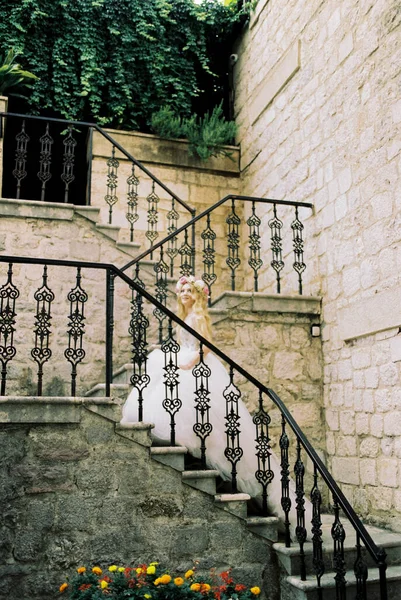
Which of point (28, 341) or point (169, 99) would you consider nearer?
point (28, 341)

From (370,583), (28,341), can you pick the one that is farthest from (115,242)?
(370,583)

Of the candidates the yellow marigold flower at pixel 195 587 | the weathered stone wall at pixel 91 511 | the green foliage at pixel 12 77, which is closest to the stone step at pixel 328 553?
the weathered stone wall at pixel 91 511

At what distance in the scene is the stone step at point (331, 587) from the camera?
12.6ft

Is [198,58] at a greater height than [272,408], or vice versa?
[198,58]

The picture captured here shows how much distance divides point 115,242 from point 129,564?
377 cm

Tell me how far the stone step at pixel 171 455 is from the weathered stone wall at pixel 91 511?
0.04m

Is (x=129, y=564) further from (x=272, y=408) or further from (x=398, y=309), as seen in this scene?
(x=398, y=309)

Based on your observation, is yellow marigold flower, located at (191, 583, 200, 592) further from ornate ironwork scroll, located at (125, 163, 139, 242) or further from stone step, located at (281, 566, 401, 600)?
ornate ironwork scroll, located at (125, 163, 139, 242)

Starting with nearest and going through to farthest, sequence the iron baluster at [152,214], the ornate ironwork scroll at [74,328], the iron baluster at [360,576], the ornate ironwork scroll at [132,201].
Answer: the iron baluster at [360,576]
the ornate ironwork scroll at [74,328]
the ornate ironwork scroll at [132,201]
the iron baluster at [152,214]

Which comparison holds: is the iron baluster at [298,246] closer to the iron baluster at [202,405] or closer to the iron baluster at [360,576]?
the iron baluster at [202,405]

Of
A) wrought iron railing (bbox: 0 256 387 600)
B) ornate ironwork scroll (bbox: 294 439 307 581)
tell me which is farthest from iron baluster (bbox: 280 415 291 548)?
ornate ironwork scroll (bbox: 294 439 307 581)

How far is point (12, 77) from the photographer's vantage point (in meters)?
7.95

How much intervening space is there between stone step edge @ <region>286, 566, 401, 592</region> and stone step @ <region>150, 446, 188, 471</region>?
3.44 feet

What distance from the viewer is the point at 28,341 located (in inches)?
250
